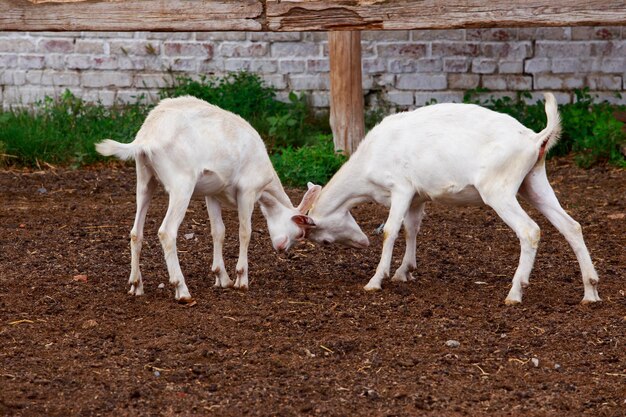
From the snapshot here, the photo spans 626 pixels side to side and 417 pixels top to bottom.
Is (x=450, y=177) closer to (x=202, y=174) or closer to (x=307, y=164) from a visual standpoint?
(x=202, y=174)

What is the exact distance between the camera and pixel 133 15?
7672 mm

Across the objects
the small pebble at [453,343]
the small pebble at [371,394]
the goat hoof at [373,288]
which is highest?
the small pebble at [371,394]

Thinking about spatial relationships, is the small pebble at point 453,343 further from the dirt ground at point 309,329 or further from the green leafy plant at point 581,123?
the green leafy plant at point 581,123

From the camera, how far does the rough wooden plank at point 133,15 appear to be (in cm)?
758

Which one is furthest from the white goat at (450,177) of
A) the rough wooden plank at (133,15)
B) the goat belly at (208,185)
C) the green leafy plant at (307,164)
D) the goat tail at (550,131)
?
the green leafy plant at (307,164)

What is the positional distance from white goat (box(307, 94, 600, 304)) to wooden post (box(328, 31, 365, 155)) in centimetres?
320

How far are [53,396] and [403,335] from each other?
1820mm

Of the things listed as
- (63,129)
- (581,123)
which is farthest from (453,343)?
(63,129)

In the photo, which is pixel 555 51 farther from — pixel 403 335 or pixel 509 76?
pixel 403 335

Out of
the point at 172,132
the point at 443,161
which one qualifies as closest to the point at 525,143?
the point at 443,161

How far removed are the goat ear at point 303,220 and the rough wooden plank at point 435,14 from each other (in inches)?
56.0

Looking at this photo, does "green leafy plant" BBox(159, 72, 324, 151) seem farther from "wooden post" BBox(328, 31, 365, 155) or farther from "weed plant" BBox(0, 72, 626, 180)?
"wooden post" BBox(328, 31, 365, 155)

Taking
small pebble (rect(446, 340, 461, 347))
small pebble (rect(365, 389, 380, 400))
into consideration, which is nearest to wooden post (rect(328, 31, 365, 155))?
small pebble (rect(446, 340, 461, 347))

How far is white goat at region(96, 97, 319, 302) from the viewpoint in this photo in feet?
20.2
